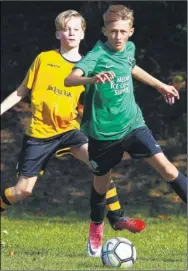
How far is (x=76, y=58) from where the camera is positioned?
8.87m

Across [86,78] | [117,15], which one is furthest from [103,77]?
[117,15]

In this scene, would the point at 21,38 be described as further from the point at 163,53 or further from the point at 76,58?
the point at 76,58

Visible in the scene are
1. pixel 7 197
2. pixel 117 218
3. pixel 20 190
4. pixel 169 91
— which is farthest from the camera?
pixel 7 197

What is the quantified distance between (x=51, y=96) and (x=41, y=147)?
0.49 meters

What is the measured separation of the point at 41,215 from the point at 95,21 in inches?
134

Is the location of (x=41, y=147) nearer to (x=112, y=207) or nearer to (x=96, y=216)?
(x=112, y=207)

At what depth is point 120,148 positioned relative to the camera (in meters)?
7.75

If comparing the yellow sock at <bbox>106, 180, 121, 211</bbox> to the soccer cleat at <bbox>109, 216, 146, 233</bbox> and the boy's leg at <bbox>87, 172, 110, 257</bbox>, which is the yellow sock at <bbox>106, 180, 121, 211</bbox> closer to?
the soccer cleat at <bbox>109, 216, 146, 233</bbox>

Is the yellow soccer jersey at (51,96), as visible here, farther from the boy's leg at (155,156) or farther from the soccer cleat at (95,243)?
the boy's leg at (155,156)

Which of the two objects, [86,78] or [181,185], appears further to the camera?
[181,185]

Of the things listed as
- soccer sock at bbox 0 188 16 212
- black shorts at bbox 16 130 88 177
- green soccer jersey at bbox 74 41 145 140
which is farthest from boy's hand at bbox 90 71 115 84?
soccer sock at bbox 0 188 16 212

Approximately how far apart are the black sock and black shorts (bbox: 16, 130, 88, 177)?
0.92 meters

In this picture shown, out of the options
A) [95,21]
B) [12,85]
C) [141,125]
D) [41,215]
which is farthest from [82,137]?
[12,85]

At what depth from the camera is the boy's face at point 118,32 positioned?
296 inches
